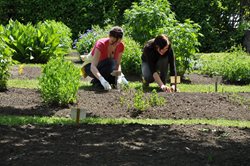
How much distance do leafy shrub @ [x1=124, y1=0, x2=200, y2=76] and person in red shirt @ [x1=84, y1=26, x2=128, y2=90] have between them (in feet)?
5.60

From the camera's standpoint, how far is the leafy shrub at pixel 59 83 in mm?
7371

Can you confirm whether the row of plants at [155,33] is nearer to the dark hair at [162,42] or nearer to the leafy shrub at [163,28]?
the leafy shrub at [163,28]

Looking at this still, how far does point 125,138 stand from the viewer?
5426mm

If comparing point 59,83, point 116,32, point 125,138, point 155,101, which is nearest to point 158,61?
point 116,32

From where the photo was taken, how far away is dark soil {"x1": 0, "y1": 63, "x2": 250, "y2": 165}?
4.70 metres

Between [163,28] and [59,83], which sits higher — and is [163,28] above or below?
above

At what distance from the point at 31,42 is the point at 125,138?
7302 millimetres

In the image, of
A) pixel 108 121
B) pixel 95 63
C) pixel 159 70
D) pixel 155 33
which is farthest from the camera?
pixel 155 33

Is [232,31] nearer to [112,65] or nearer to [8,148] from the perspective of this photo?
[112,65]

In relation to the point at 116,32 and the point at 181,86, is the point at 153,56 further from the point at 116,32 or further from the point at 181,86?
the point at 181,86

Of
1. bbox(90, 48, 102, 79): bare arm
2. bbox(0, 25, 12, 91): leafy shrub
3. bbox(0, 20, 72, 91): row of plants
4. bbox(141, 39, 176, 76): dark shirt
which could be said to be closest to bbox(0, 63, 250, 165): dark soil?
Result: bbox(0, 25, 12, 91): leafy shrub

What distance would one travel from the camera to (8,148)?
4.97m

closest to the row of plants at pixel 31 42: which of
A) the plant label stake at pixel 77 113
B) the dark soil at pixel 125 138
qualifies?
the dark soil at pixel 125 138

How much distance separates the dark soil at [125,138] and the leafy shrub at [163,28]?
2.68m
